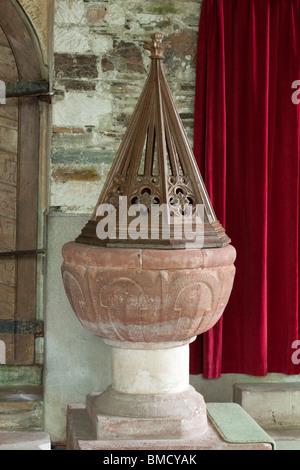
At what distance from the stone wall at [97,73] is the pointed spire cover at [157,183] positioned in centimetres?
71

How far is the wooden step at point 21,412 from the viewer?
3.74 meters

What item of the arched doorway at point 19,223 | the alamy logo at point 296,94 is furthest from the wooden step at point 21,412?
the alamy logo at point 296,94

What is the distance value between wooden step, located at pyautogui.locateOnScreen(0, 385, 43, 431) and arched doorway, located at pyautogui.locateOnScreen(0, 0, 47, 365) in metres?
0.25

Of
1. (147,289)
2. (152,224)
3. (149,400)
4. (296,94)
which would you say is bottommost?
(149,400)

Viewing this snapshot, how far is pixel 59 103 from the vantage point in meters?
3.77

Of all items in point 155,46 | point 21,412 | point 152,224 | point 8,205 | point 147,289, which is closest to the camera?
point 147,289

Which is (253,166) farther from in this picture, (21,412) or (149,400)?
(21,412)

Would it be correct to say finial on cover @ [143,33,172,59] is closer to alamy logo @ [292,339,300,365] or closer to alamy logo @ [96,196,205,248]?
alamy logo @ [96,196,205,248]

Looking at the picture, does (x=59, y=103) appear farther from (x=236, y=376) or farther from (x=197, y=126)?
(x=236, y=376)

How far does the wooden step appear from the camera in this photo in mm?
3744

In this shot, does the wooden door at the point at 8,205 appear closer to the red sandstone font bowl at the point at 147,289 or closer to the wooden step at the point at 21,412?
the wooden step at the point at 21,412

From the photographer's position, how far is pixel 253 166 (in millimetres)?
3791

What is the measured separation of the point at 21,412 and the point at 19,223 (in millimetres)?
1064

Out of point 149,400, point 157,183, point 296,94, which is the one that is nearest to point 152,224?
point 157,183
